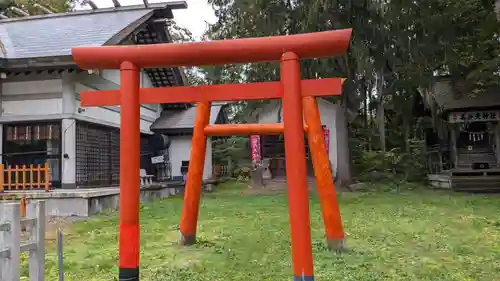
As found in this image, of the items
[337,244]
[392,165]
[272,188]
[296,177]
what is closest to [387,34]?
[272,188]

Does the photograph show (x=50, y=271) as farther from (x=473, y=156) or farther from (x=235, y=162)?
(x=235, y=162)

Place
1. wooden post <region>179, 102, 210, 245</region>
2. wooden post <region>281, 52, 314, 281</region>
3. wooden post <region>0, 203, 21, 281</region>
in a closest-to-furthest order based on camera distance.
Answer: wooden post <region>0, 203, 21, 281</region>, wooden post <region>281, 52, 314, 281</region>, wooden post <region>179, 102, 210, 245</region>

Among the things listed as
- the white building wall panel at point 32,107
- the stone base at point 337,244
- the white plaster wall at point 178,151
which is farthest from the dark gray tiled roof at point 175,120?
the stone base at point 337,244

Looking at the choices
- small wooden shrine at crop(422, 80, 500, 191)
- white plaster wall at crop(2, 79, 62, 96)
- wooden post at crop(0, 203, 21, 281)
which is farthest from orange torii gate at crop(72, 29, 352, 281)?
small wooden shrine at crop(422, 80, 500, 191)

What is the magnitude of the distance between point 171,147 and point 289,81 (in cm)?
1490

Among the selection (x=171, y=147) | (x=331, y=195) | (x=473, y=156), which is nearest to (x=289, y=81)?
(x=331, y=195)

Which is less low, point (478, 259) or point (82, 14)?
point (82, 14)

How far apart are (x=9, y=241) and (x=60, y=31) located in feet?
37.1

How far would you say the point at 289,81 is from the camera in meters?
3.82

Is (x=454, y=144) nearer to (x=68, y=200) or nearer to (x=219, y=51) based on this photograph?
(x=68, y=200)

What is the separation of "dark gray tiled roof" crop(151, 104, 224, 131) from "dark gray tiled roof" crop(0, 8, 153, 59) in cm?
477

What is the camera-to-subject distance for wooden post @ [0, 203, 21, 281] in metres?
3.47

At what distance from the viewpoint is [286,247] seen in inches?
249

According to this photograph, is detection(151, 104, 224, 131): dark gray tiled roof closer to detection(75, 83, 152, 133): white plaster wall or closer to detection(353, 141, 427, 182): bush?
detection(75, 83, 152, 133): white plaster wall
